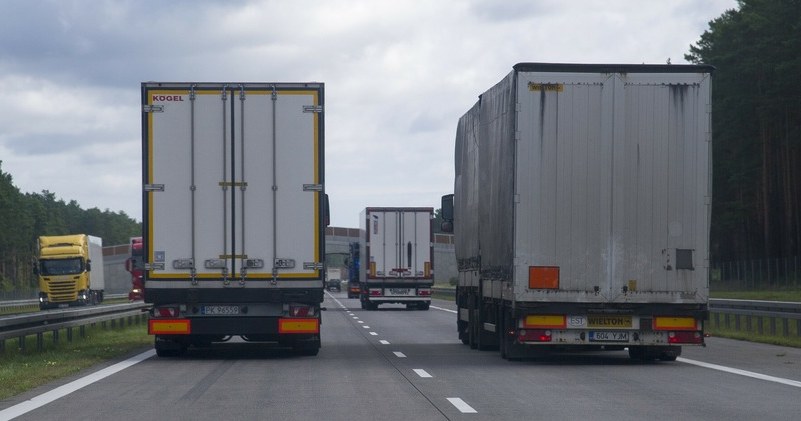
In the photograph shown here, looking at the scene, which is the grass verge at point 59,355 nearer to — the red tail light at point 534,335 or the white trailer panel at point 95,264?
the red tail light at point 534,335

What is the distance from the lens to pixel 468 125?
879 inches

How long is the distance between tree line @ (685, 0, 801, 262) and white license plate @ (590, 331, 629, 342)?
46215 millimetres

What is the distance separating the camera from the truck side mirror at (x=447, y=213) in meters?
24.9

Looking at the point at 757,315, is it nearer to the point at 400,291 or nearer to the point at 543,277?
the point at 543,277

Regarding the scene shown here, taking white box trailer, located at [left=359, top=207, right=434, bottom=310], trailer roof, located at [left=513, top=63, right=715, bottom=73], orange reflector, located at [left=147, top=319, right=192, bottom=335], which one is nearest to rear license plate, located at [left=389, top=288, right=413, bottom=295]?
white box trailer, located at [left=359, top=207, right=434, bottom=310]

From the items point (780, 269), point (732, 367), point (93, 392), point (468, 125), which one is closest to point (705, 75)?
point (732, 367)

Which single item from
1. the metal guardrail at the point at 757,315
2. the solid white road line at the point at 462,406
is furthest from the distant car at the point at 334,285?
the solid white road line at the point at 462,406

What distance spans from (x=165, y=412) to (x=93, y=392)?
2.43 meters

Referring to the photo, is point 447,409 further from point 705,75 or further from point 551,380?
point 705,75

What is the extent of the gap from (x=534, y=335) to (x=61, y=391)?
652 centimetres

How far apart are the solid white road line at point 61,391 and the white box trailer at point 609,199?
18.1ft

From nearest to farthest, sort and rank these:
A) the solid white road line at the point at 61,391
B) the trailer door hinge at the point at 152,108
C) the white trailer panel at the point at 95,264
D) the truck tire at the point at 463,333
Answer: the solid white road line at the point at 61,391
the trailer door hinge at the point at 152,108
the truck tire at the point at 463,333
the white trailer panel at the point at 95,264

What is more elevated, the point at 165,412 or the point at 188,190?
the point at 188,190

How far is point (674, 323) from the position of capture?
1730cm
